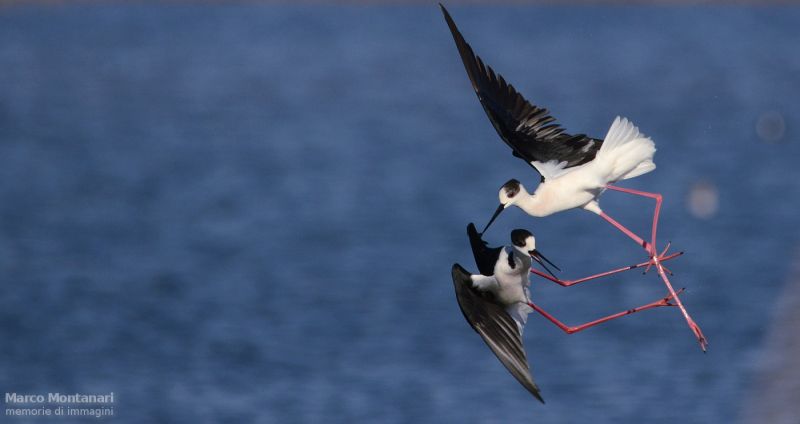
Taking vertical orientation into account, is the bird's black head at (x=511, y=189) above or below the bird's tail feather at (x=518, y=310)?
above

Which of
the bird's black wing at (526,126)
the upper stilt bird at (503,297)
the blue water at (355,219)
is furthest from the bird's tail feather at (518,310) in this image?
the blue water at (355,219)

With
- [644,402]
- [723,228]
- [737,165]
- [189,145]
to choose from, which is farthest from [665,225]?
[189,145]

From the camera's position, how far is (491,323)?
203 inches

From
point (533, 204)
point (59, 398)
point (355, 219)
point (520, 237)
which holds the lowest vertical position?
point (520, 237)

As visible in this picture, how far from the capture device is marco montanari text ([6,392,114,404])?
859 cm

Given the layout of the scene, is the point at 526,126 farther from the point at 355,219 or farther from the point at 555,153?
the point at 355,219

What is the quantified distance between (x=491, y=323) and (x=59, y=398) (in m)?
4.24

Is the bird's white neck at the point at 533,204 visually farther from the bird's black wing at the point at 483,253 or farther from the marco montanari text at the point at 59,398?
the marco montanari text at the point at 59,398

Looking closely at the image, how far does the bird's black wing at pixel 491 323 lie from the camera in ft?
16.5

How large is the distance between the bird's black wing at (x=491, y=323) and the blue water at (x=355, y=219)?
2.72 m

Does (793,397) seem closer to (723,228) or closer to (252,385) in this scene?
(252,385)

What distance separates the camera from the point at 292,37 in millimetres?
24406

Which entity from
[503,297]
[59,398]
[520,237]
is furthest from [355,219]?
[520,237]

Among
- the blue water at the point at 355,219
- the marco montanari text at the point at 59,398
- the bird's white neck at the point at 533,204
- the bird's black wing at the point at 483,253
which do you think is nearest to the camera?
the bird's white neck at the point at 533,204
